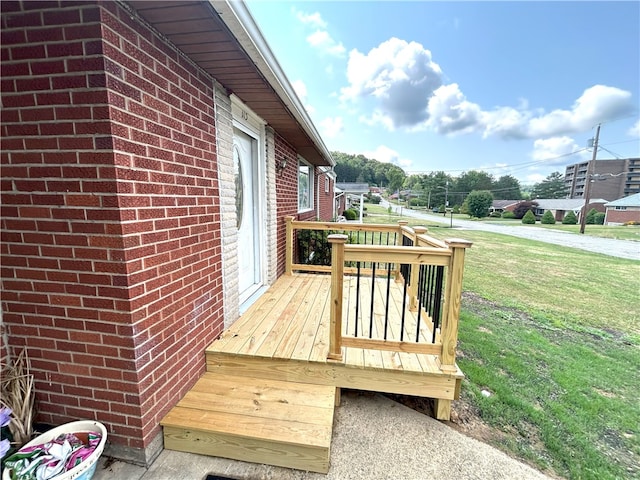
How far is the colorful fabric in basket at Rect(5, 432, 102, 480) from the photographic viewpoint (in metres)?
1.38

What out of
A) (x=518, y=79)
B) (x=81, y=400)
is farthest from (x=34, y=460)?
(x=518, y=79)

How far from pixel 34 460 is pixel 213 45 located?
8.72 ft

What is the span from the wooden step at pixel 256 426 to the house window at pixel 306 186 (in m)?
5.29

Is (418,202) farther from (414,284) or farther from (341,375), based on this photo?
(341,375)

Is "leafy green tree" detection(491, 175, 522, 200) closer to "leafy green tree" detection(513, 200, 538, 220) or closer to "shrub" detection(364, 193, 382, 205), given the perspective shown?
"leafy green tree" detection(513, 200, 538, 220)

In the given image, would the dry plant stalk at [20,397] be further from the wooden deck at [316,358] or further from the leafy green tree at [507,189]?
the leafy green tree at [507,189]

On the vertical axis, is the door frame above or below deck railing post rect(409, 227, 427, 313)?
above

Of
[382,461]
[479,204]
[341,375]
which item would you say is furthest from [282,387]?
[479,204]

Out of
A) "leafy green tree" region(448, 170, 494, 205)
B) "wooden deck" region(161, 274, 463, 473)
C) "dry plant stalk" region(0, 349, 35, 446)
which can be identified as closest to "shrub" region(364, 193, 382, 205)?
"leafy green tree" region(448, 170, 494, 205)

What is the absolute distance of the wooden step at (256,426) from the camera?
1763 mm

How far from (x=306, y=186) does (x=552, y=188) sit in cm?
8107

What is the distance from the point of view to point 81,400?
175 cm

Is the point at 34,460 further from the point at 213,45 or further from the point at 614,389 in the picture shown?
the point at 614,389

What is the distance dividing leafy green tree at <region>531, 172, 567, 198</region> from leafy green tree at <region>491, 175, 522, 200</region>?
18.8 feet
